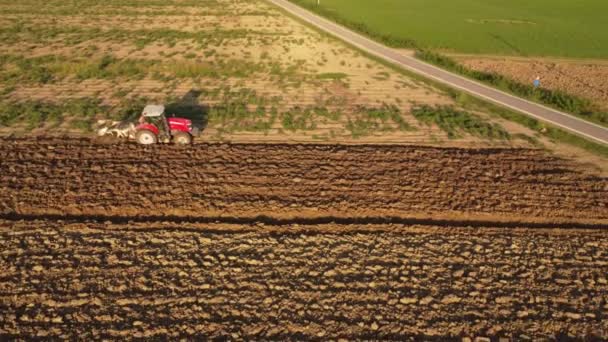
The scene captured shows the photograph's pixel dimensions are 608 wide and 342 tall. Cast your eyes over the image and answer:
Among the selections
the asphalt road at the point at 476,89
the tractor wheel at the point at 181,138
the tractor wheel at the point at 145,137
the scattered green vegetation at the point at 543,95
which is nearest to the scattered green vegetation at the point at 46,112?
the tractor wheel at the point at 145,137

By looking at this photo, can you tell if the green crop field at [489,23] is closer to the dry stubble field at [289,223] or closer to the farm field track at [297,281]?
the dry stubble field at [289,223]

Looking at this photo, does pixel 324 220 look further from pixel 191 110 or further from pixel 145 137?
pixel 191 110

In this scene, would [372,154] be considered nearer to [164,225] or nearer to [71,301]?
[164,225]

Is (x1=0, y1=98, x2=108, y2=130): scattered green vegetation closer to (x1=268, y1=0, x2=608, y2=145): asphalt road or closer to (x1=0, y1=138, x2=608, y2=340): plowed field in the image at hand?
(x1=0, y1=138, x2=608, y2=340): plowed field

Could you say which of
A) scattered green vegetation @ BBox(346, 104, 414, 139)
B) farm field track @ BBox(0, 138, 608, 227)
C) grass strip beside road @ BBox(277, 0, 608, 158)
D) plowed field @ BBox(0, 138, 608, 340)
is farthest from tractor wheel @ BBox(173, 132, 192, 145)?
grass strip beside road @ BBox(277, 0, 608, 158)

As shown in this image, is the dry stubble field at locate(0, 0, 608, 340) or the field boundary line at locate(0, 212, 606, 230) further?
the field boundary line at locate(0, 212, 606, 230)

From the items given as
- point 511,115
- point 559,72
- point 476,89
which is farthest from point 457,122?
point 559,72

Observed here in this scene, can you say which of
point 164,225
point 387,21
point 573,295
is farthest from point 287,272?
point 387,21
